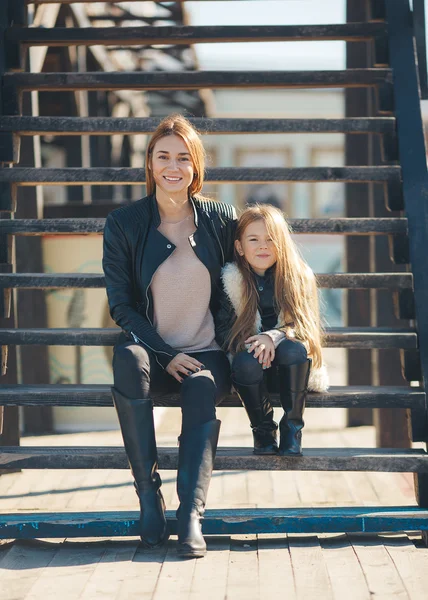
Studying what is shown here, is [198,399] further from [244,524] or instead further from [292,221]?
[292,221]

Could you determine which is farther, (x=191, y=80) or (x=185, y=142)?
(x=191, y=80)

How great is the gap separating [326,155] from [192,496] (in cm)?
1464

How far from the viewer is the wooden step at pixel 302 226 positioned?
3.74m

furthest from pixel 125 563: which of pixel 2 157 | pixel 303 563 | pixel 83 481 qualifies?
pixel 2 157

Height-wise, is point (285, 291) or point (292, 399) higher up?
point (285, 291)

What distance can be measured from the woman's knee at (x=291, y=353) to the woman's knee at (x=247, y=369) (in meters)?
0.09

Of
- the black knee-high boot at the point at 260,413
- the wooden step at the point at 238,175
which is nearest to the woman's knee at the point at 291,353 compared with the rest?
the black knee-high boot at the point at 260,413

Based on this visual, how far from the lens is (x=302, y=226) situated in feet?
12.3

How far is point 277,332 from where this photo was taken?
3.21 m

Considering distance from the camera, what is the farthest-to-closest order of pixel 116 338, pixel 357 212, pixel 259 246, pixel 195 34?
pixel 357 212 < pixel 195 34 < pixel 116 338 < pixel 259 246

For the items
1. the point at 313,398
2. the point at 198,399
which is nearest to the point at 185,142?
the point at 198,399

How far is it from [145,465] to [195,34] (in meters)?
2.32

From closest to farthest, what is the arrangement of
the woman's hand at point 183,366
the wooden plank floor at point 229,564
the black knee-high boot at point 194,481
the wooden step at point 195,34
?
the wooden plank floor at point 229,564, the black knee-high boot at point 194,481, the woman's hand at point 183,366, the wooden step at point 195,34

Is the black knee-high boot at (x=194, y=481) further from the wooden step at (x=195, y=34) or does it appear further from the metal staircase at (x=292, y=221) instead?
the wooden step at (x=195, y=34)
